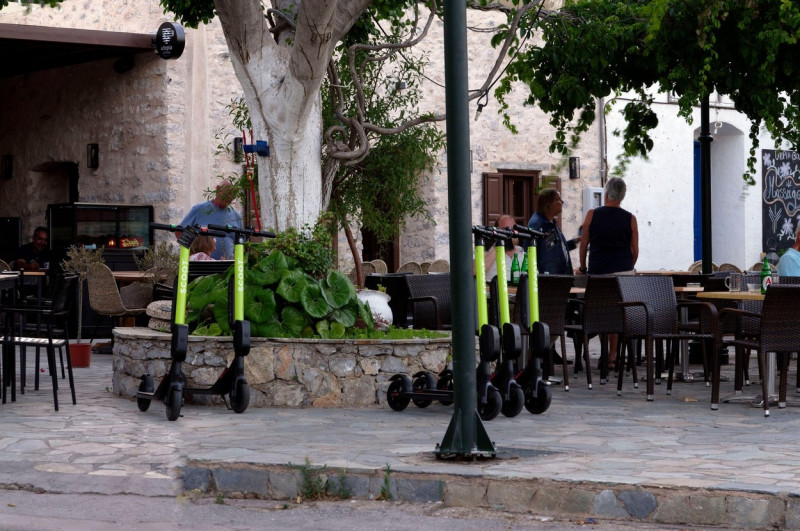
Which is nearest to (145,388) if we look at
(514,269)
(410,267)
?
(514,269)

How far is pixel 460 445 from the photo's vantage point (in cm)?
594

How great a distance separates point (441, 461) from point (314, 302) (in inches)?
119

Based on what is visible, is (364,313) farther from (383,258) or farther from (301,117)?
(383,258)

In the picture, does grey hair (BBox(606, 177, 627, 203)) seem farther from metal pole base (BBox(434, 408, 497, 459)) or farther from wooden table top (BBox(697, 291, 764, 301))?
metal pole base (BBox(434, 408, 497, 459))

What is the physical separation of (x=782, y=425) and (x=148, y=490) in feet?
12.4

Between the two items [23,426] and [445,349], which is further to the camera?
[445,349]

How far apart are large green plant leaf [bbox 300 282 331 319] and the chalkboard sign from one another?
16.3 metres

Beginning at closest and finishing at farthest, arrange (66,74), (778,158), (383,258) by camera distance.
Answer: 1. (66,74)
2. (383,258)
3. (778,158)

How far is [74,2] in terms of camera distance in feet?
60.4

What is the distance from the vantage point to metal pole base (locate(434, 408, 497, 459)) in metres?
5.92

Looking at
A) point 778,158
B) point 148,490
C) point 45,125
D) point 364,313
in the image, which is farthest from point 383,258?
point 148,490

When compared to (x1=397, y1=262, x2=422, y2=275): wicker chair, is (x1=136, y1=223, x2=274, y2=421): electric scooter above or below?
below

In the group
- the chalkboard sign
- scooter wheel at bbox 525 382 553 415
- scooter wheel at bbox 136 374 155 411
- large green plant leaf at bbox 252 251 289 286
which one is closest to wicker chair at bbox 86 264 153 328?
large green plant leaf at bbox 252 251 289 286

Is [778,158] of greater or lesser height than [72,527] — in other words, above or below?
above
